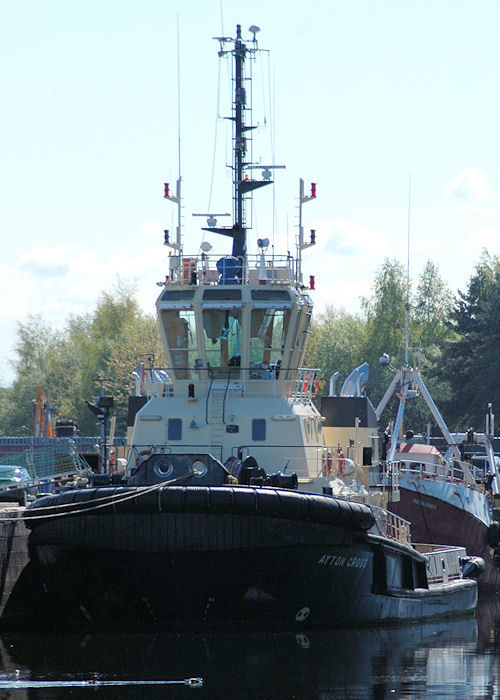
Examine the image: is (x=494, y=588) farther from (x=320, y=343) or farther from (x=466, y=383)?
(x=320, y=343)

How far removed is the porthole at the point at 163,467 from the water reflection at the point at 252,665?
239 cm

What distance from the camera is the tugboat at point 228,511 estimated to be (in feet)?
62.1

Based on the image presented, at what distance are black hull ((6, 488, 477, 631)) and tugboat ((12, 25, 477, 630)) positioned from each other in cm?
2

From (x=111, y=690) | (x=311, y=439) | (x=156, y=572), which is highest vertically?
(x=311, y=439)

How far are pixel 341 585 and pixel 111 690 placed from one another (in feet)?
16.6

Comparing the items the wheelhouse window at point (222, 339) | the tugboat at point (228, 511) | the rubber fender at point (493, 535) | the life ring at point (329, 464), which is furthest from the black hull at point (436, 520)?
the wheelhouse window at point (222, 339)

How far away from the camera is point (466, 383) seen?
196ft

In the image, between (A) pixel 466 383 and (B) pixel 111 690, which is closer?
(B) pixel 111 690

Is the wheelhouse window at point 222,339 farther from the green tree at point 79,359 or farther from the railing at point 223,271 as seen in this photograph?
the green tree at point 79,359

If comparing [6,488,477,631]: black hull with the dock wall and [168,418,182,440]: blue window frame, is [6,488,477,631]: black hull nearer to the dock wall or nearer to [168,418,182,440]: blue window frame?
the dock wall

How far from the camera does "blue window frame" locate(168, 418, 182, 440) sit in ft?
74.3

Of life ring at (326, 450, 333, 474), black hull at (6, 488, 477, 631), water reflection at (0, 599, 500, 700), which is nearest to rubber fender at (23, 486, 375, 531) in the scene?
black hull at (6, 488, 477, 631)

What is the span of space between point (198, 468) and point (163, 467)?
19.9 inches

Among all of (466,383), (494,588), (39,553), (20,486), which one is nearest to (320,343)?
(466,383)
